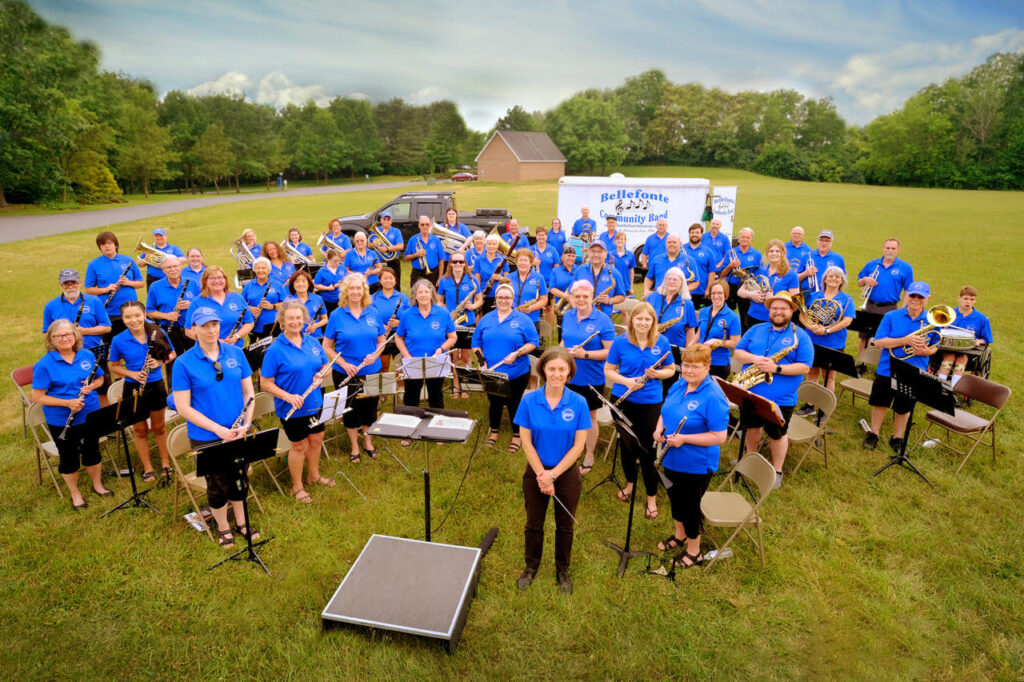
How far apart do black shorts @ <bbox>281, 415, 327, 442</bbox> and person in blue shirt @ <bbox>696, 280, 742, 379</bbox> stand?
4735 millimetres

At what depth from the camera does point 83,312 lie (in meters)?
6.82

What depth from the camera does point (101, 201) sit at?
40.3 metres

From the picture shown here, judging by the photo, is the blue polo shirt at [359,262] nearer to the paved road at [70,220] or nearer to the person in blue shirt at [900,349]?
the person in blue shirt at [900,349]

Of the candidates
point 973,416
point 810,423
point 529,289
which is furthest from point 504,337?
point 973,416

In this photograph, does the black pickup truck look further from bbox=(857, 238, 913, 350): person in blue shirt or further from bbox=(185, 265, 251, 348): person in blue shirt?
bbox=(857, 238, 913, 350): person in blue shirt

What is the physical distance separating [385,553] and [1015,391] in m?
10.2

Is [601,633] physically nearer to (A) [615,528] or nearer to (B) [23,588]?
(A) [615,528]

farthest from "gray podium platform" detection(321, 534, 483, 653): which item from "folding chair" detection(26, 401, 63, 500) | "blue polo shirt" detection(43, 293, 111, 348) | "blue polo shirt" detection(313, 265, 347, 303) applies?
"blue polo shirt" detection(313, 265, 347, 303)

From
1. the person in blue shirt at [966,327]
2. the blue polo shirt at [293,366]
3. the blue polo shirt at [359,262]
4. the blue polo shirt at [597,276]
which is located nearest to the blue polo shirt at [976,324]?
the person in blue shirt at [966,327]

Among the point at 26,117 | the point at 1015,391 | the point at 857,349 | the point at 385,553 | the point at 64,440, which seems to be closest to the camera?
the point at 385,553

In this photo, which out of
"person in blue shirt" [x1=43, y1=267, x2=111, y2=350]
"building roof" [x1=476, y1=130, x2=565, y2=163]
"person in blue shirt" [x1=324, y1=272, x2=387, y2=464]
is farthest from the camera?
"building roof" [x1=476, y1=130, x2=565, y2=163]

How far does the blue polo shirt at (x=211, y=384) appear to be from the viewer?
4.59m

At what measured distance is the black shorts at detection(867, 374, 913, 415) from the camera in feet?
22.0

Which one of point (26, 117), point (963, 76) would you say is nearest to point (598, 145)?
point (963, 76)
